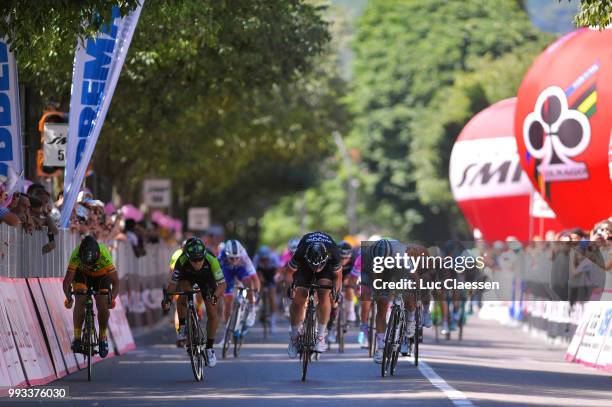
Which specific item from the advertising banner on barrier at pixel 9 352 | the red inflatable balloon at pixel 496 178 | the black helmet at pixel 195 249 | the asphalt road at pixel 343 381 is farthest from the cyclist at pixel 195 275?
the red inflatable balloon at pixel 496 178

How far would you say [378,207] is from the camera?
82062mm

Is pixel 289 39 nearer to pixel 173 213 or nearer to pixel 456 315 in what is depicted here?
pixel 456 315

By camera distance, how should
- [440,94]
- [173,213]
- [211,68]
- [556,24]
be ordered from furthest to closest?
[556,24]
[440,94]
[173,213]
[211,68]

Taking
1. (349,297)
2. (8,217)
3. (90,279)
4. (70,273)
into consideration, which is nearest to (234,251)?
(349,297)

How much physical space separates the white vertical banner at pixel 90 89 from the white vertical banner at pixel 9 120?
1.45m

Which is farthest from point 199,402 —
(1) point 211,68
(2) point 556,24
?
(2) point 556,24

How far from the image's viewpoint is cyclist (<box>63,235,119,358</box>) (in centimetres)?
1969

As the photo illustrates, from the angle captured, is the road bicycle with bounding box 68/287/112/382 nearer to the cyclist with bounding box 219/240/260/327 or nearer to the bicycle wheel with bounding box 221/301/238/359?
the bicycle wheel with bounding box 221/301/238/359

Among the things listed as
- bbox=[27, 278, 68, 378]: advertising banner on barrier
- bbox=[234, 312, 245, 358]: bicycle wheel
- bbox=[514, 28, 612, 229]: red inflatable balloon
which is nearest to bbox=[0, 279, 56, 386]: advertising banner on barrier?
bbox=[27, 278, 68, 378]: advertising banner on barrier

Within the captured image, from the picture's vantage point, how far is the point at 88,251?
1964 centimetres

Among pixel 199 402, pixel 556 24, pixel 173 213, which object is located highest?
pixel 556 24

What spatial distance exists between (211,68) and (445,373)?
12316mm

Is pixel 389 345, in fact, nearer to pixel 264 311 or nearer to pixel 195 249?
pixel 195 249

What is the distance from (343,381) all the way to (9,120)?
6.15m
